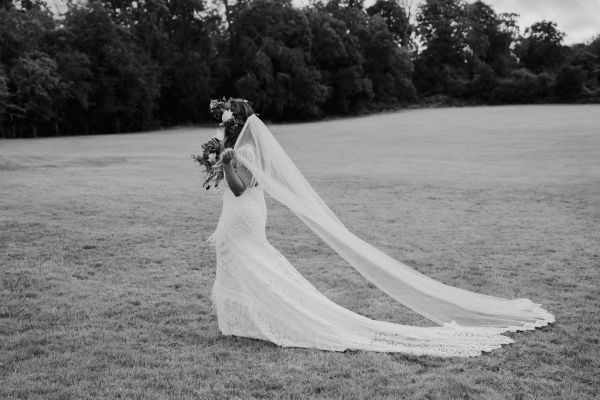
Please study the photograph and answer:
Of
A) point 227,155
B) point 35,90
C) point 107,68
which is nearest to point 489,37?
point 107,68

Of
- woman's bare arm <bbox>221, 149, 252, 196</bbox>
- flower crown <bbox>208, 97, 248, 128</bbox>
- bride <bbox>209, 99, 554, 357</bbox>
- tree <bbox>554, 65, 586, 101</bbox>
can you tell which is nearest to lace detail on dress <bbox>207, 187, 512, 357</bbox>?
bride <bbox>209, 99, 554, 357</bbox>

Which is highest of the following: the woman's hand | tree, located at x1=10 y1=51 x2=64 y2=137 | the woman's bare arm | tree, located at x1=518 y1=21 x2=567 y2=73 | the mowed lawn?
tree, located at x1=518 y1=21 x2=567 y2=73

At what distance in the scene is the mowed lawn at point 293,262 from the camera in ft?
16.6

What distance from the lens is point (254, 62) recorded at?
2319 inches

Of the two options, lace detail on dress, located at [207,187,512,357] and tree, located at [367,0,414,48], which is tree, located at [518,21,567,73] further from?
lace detail on dress, located at [207,187,512,357]

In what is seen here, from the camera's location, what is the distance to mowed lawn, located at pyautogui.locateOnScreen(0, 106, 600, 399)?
5.07 meters

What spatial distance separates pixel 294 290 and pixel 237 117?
84.0 inches

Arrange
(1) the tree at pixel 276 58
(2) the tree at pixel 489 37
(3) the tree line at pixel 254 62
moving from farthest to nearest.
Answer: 1. (2) the tree at pixel 489 37
2. (1) the tree at pixel 276 58
3. (3) the tree line at pixel 254 62

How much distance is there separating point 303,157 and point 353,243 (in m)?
23.4

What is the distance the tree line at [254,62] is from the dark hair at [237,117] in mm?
38509

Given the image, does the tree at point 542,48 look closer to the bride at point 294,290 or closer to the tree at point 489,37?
the tree at point 489,37

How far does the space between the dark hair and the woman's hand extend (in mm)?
444

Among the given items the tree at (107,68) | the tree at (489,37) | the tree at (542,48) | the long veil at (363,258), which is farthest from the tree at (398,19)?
the long veil at (363,258)

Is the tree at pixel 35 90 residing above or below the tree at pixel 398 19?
below
